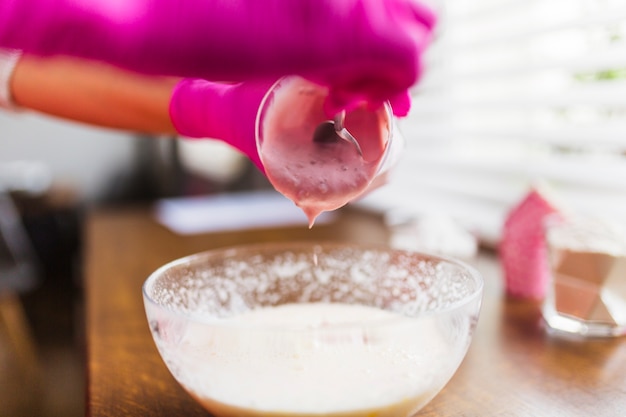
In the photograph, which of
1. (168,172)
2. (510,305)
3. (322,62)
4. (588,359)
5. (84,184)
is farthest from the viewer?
(84,184)

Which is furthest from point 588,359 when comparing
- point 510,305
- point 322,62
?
point 322,62

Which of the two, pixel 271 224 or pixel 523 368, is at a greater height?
pixel 523 368

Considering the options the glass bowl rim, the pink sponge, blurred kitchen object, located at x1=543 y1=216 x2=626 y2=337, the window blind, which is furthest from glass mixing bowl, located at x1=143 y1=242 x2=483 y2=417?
the window blind

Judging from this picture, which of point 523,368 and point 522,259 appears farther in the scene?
point 522,259

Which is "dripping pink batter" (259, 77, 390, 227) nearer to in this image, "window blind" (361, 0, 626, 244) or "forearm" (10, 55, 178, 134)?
"forearm" (10, 55, 178, 134)

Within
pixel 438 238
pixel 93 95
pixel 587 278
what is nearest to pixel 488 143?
pixel 438 238

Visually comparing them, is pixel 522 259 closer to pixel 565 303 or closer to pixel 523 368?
pixel 565 303
